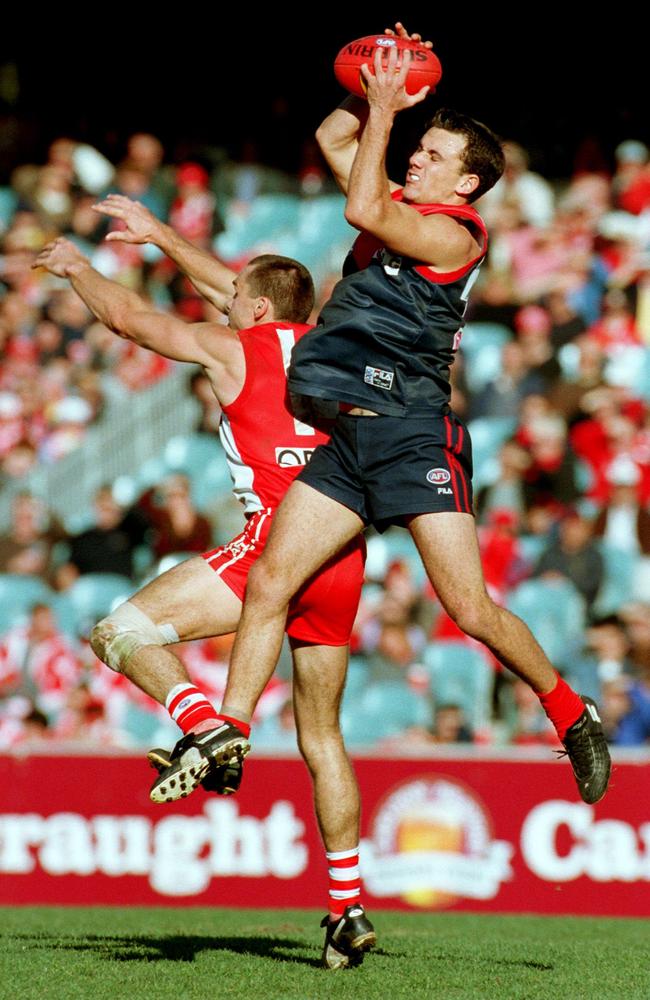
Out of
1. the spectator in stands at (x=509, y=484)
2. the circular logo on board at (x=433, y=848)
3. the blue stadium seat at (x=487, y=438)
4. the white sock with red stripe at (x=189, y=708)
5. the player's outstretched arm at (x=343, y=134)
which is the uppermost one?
the blue stadium seat at (x=487, y=438)

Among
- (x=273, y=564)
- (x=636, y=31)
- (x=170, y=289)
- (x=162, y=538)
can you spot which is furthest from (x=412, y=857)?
(x=636, y=31)

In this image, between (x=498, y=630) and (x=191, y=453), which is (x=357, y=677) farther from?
(x=498, y=630)

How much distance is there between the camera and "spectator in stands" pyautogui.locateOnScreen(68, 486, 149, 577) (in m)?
13.1

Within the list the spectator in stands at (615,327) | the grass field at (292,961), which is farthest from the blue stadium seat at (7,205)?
the grass field at (292,961)

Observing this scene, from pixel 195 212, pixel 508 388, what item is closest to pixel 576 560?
pixel 508 388

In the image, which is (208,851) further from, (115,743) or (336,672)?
(336,672)

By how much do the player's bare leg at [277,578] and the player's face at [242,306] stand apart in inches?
38.5

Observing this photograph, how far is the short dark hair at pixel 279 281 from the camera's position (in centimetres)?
660

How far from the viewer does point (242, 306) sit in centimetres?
664

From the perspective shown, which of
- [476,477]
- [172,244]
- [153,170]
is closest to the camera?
[172,244]

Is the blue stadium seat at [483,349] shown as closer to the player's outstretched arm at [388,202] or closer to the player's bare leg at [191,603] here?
the player's bare leg at [191,603]

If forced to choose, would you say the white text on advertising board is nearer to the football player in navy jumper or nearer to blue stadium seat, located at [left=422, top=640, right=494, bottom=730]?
blue stadium seat, located at [left=422, top=640, right=494, bottom=730]

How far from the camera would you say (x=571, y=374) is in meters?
13.5

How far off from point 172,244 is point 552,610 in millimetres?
5939
